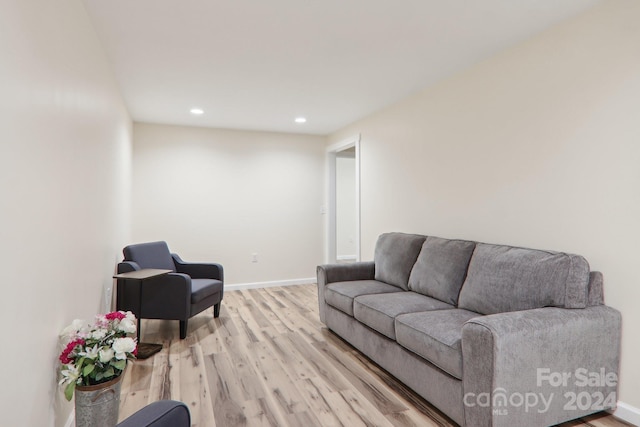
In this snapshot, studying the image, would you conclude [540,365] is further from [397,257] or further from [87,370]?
[87,370]

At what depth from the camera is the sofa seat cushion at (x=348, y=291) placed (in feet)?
10.3

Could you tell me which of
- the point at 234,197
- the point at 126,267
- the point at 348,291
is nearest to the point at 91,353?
the point at 126,267

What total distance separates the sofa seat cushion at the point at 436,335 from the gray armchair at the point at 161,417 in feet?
4.55

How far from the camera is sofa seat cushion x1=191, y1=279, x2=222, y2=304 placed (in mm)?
3469

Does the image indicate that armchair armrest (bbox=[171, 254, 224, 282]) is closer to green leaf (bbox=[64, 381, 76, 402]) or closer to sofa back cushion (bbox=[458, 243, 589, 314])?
green leaf (bbox=[64, 381, 76, 402])

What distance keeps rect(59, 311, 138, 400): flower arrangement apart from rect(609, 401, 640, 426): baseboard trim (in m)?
2.63

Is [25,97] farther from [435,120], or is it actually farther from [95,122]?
[435,120]

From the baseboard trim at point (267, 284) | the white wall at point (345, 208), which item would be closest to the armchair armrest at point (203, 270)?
the baseboard trim at point (267, 284)

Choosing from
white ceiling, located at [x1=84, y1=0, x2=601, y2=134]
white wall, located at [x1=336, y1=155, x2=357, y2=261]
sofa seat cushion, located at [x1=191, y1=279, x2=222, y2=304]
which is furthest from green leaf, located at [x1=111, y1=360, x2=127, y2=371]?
white wall, located at [x1=336, y1=155, x2=357, y2=261]

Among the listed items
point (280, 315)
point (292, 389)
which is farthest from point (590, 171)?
point (280, 315)

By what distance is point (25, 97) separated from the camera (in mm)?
1333

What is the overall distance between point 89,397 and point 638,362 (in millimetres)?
2798

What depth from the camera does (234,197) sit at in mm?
5438

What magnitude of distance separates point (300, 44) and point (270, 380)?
2.41 metres
